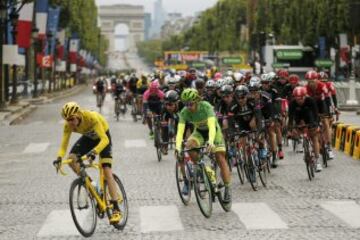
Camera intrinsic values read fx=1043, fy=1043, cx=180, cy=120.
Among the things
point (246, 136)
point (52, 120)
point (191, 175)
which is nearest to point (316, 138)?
point (246, 136)

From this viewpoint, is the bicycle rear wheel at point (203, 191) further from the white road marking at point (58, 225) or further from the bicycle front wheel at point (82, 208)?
the bicycle front wheel at point (82, 208)

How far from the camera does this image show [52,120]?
42188 millimetres

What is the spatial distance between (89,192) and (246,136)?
5821mm

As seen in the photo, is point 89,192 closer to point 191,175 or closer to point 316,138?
point 191,175

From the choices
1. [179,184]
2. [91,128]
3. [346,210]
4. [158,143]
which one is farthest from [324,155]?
[91,128]

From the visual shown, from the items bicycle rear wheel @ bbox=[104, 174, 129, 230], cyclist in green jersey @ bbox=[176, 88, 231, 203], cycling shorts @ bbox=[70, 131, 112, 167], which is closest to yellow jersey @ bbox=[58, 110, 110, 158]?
cycling shorts @ bbox=[70, 131, 112, 167]

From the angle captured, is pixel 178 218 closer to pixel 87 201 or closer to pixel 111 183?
pixel 111 183

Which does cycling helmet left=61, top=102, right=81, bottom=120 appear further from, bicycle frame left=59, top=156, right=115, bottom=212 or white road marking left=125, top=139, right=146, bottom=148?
white road marking left=125, top=139, right=146, bottom=148

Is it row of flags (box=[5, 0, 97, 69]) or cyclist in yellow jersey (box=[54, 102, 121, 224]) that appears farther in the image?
row of flags (box=[5, 0, 97, 69])

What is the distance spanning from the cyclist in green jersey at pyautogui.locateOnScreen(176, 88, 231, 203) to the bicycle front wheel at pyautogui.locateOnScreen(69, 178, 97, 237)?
1.88 m

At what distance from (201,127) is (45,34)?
4621 centimetres

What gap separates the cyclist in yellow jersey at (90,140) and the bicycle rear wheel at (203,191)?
1518 mm

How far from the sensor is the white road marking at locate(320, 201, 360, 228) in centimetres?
1384

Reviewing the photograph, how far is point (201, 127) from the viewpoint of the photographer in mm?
15133
